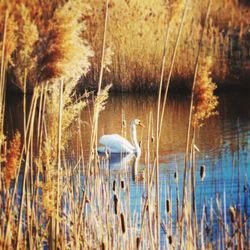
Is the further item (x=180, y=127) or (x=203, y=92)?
(x=180, y=127)

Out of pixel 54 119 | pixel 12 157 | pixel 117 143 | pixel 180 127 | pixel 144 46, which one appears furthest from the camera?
pixel 144 46

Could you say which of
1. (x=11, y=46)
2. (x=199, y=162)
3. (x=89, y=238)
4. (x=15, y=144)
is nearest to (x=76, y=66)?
(x=11, y=46)

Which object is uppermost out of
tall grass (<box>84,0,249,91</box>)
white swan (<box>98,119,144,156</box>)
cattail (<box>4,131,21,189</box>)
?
tall grass (<box>84,0,249,91</box>)

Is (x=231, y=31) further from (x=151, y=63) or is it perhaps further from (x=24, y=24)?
(x=24, y=24)

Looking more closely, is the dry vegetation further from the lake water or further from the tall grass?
the tall grass

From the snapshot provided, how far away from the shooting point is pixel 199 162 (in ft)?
26.7

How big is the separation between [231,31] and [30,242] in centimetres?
1137

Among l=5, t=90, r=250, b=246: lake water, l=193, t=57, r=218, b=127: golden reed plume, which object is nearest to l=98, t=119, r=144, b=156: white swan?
l=5, t=90, r=250, b=246: lake water

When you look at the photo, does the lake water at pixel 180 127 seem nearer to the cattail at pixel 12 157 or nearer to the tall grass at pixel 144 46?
the tall grass at pixel 144 46

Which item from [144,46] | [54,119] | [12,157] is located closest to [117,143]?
[144,46]

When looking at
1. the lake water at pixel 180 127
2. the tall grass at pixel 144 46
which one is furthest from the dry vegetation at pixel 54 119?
the tall grass at pixel 144 46

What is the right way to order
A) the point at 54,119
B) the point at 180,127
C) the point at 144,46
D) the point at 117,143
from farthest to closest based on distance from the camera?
the point at 144,46, the point at 180,127, the point at 117,143, the point at 54,119

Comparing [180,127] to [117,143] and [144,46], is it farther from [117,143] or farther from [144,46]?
[144,46]

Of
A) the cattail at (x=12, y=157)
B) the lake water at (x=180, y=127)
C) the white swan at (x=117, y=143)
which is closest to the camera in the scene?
the cattail at (x=12, y=157)
